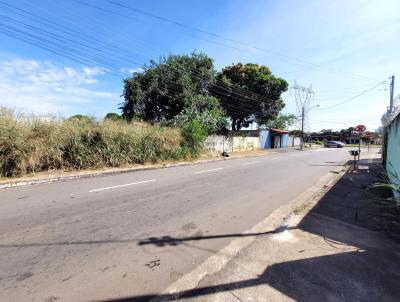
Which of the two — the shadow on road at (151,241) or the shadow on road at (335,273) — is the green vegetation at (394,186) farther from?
the shadow on road at (151,241)

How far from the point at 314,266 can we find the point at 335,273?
254 mm

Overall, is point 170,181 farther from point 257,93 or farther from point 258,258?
point 257,93

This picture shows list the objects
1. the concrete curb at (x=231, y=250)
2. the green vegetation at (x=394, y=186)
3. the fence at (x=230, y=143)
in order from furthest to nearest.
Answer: the fence at (x=230, y=143), the green vegetation at (x=394, y=186), the concrete curb at (x=231, y=250)

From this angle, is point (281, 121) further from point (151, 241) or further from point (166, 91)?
point (151, 241)

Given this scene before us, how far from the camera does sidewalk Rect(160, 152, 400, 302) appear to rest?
2906mm

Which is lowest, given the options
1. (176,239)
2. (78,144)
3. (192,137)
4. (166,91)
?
(176,239)

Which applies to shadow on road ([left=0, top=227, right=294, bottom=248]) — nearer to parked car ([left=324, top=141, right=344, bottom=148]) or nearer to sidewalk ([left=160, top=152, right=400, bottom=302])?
sidewalk ([left=160, top=152, right=400, bottom=302])

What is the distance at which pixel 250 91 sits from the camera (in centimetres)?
3862

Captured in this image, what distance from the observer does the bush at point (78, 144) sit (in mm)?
10211

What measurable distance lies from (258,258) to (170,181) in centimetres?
646

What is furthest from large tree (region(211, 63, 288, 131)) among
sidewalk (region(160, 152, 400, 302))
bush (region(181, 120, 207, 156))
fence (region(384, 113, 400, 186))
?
sidewalk (region(160, 152, 400, 302))

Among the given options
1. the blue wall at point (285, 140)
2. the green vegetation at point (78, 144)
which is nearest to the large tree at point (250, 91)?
the blue wall at point (285, 140)

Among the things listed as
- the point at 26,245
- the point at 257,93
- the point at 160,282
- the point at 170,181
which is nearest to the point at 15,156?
the point at 170,181

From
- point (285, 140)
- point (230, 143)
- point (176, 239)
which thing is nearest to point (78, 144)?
point (176, 239)
